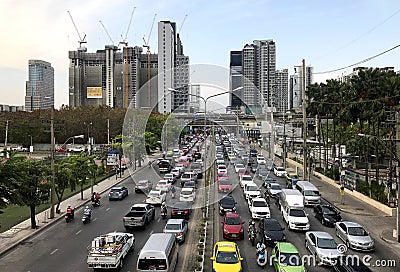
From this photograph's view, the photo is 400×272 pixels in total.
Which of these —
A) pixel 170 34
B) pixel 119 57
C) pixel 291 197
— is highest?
pixel 119 57

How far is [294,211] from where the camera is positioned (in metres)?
23.0

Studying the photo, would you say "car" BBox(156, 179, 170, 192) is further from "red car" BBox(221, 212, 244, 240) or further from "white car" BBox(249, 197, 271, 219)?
"red car" BBox(221, 212, 244, 240)

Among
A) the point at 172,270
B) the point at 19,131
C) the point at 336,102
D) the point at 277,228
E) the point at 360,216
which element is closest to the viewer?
the point at 172,270

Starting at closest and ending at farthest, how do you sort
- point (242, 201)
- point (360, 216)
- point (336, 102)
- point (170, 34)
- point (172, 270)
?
point (172, 270) < point (360, 216) < point (242, 201) < point (336, 102) < point (170, 34)

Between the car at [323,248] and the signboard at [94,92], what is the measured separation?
136 m

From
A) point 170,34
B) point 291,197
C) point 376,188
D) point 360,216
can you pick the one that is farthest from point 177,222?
point 170,34

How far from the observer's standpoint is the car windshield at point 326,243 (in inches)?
673

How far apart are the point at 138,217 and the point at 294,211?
29.6 feet

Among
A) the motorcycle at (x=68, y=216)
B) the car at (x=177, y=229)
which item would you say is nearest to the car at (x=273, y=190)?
the car at (x=177, y=229)

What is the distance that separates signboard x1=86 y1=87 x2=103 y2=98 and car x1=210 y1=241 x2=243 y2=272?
137 m

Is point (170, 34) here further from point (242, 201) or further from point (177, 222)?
point (177, 222)

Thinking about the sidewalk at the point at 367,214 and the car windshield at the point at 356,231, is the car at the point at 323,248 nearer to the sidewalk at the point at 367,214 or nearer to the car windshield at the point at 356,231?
the car windshield at the point at 356,231

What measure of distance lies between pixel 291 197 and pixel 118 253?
41.0 ft

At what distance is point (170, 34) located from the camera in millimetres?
65688
